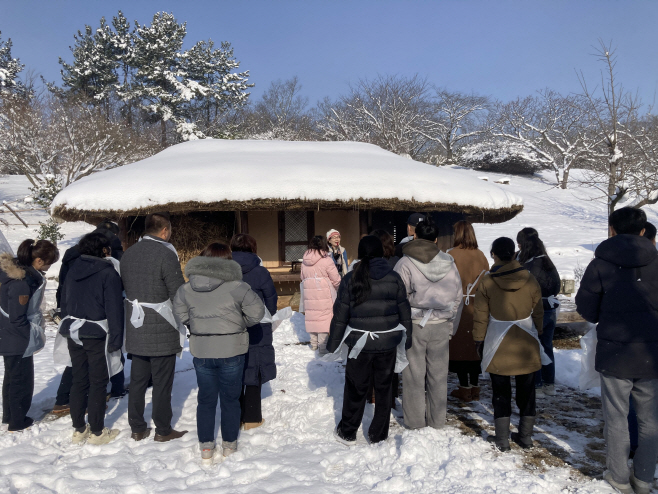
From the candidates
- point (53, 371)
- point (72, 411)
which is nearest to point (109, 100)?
point (53, 371)

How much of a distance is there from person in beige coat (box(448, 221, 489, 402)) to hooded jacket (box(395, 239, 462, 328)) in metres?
0.82

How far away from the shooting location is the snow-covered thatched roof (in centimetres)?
779

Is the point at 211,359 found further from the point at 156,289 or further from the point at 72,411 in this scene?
the point at 72,411

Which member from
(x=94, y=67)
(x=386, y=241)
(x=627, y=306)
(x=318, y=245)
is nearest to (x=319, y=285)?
(x=318, y=245)

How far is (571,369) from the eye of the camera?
5258 mm

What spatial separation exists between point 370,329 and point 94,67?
27857 mm

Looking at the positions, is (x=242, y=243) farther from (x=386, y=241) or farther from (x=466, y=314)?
(x=466, y=314)

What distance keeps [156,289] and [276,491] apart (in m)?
1.67

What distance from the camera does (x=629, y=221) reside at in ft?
9.48

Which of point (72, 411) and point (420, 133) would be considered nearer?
point (72, 411)

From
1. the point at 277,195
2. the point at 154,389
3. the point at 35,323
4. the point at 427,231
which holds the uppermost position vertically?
the point at 277,195

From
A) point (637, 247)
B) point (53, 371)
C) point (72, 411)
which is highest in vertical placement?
point (637, 247)

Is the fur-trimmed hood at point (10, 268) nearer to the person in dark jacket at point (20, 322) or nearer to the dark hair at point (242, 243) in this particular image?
the person in dark jacket at point (20, 322)

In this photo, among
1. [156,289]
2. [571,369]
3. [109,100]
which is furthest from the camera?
[109,100]
